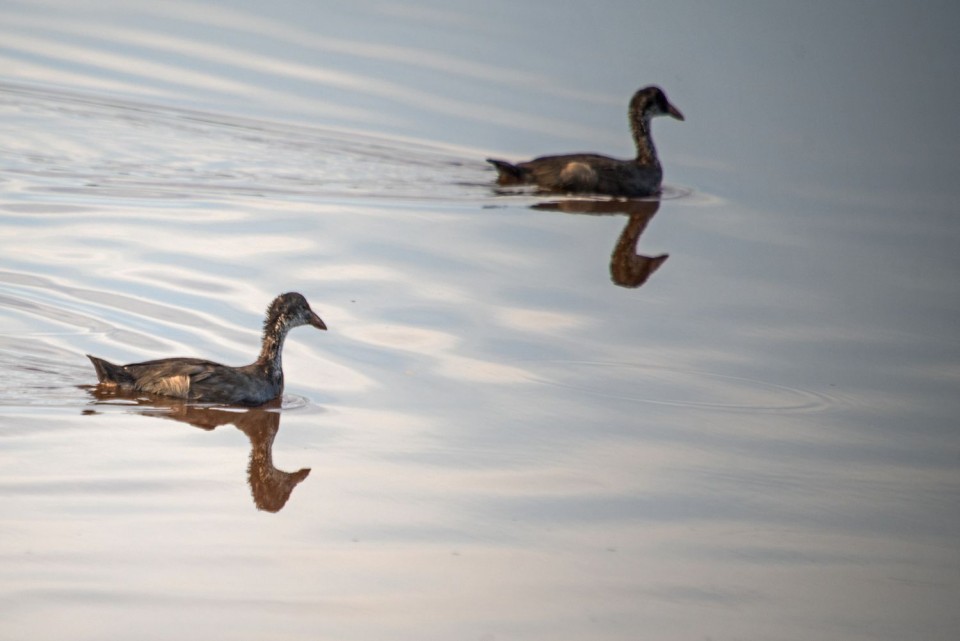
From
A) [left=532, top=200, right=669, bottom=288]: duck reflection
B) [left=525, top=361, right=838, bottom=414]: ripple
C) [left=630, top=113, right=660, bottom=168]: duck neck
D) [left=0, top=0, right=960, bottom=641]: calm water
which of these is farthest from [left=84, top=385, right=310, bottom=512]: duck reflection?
[left=630, top=113, right=660, bottom=168]: duck neck

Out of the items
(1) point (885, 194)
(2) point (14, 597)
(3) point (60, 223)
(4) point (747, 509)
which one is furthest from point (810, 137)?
(2) point (14, 597)

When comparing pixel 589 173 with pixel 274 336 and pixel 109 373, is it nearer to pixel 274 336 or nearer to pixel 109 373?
pixel 274 336

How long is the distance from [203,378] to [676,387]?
Result: 332 centimetres

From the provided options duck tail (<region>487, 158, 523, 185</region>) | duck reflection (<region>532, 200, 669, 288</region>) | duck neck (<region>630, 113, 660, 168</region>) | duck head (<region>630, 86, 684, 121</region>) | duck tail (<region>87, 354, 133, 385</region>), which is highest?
duck head (<region>630, 86, 684, 121</region>)

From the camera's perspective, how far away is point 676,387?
11.7m

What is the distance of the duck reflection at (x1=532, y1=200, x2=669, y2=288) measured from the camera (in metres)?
14.8

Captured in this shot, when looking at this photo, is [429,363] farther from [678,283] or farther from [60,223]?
[60,223]

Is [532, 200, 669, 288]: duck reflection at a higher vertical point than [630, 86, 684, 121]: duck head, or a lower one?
lower

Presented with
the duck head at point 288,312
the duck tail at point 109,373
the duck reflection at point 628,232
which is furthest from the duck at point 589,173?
the duck tail at point 109,373

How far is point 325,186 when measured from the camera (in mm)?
17266

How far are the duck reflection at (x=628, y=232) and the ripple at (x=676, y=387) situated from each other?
2.54 metres

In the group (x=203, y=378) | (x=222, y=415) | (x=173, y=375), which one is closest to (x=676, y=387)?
(x=222, y=415)

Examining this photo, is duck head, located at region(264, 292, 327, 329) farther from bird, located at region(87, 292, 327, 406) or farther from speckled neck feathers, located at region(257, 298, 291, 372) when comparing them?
bird, located at region(87, 292, 327, 406)

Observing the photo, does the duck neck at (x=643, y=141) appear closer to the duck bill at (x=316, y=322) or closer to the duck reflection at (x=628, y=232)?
the duck reflection at (x=628, y=232)
